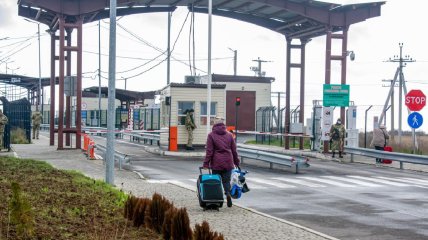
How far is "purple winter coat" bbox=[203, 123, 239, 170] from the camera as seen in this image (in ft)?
46.6

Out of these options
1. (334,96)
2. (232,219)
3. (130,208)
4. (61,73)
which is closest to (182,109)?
(61,73)

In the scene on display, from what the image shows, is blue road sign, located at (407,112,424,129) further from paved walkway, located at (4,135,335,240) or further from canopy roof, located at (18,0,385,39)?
paved walkway, located at (4,135,335,240)

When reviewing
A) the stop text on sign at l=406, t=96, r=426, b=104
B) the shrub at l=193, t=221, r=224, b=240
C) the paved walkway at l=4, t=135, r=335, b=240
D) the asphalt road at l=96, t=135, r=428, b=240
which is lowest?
the asphalt road at l=96, t=135, r=428, b=240

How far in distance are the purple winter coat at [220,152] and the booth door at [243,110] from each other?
4198 cm

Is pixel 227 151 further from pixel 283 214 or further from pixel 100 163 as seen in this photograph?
pixel 100 163

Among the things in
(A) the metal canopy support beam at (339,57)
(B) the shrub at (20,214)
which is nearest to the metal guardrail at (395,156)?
(A) the metal canopy support beam at (339,57)

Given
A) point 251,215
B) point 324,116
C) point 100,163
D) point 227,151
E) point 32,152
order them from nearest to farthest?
1. point 251,215
2. point 227,151
3. point 100,163
4. point 32,152
5. point 324,116

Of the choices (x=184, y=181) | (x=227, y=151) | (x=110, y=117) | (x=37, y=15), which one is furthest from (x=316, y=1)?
(x=227, y=151)

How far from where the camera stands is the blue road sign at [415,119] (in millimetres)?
29438

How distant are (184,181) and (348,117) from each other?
1671cm

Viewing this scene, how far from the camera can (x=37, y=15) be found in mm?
35125

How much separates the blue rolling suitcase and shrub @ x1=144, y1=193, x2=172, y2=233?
3548mm

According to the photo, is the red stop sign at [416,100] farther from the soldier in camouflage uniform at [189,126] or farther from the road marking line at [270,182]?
the road marking line at [270,182]

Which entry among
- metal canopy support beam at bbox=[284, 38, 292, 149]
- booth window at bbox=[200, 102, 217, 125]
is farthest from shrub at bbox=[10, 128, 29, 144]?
metal canopy support beam at bbox=[284, 38, 292, 149]
